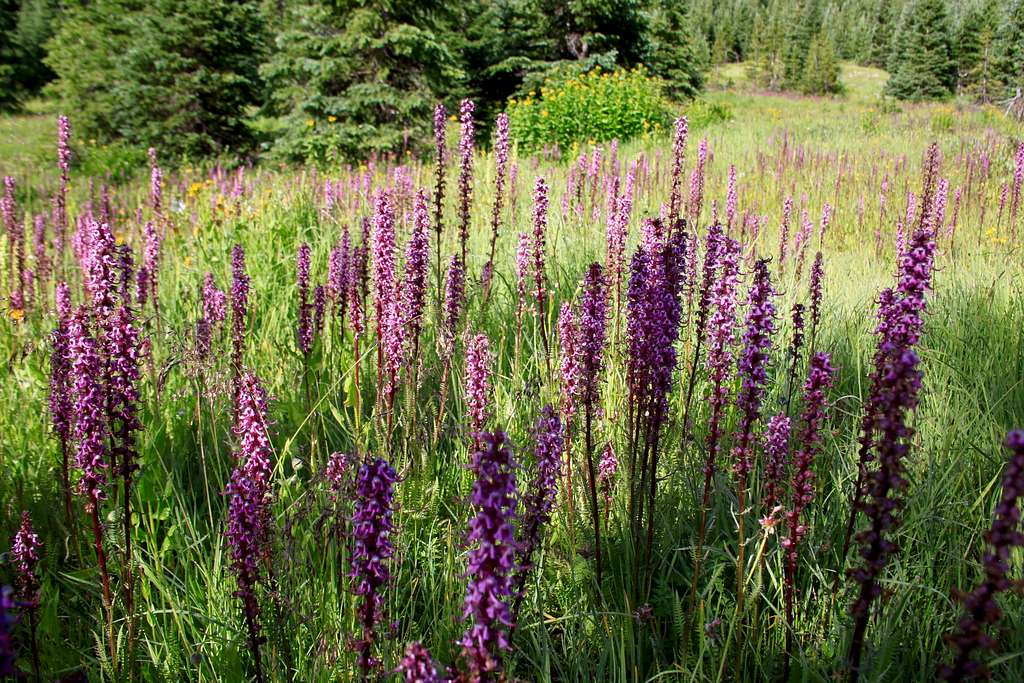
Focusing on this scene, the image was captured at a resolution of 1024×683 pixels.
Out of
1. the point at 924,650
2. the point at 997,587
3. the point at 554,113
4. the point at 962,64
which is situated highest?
the point at 962,64

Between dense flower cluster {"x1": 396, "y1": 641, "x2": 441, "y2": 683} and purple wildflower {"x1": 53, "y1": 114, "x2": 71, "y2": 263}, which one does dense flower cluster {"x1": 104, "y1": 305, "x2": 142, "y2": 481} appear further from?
purple wildflower {"x1": 53, "y1": 114, "x2": 71, "y2": 263}

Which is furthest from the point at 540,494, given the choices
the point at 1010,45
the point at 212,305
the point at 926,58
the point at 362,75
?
the point at 926,58

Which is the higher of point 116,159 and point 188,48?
point 188,48

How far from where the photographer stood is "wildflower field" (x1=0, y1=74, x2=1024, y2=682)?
5.17ft

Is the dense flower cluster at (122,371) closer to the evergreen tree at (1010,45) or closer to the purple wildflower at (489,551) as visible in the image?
the purple wildflower at (489,551)

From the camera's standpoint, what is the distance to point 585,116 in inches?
628

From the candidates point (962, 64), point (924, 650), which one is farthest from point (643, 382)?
point (962, 64)

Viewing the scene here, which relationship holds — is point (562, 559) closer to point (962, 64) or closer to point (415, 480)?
point (415, 480)

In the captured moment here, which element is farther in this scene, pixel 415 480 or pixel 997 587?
pixel 415 480

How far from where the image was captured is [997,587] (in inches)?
35.8

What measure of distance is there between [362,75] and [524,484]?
51.7ft

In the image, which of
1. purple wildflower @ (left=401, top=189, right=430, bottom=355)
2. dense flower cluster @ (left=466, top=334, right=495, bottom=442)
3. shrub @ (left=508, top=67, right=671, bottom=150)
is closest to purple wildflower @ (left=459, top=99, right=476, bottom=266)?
purple wildflower @ (left=401, top=189, right=430, bottom=355)

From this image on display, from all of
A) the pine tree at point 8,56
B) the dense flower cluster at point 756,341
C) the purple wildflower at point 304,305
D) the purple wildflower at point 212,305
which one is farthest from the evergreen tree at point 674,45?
the dense flower cluster at point 756,341

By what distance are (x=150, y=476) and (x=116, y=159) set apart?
18.3m
